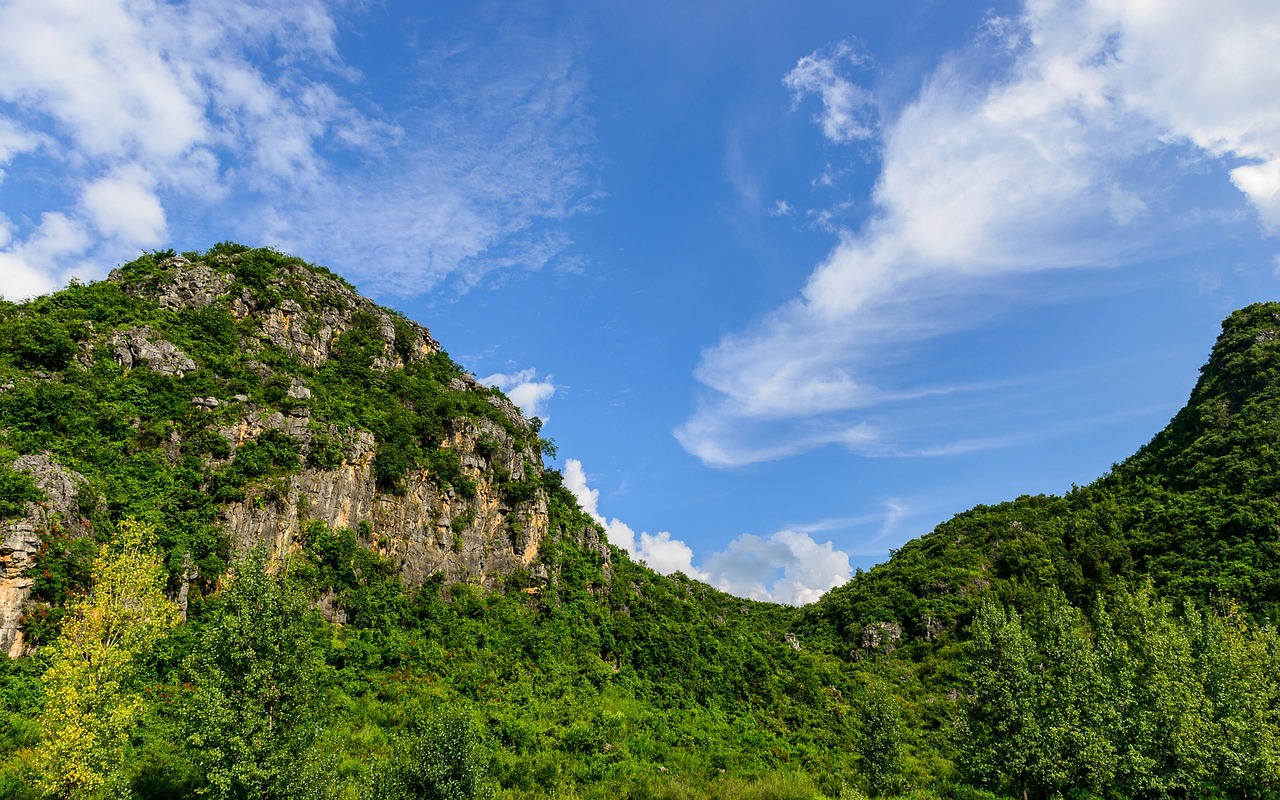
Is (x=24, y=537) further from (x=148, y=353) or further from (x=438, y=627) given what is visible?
(x=438, y=627)

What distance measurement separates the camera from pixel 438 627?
47719 mm

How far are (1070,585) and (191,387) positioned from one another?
3481 inches

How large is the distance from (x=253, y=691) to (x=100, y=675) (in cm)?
563

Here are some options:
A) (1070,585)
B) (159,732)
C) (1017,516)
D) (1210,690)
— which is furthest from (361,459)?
(1017,516)

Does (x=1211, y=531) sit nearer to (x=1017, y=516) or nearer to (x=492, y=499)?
(x=1017, y=516)

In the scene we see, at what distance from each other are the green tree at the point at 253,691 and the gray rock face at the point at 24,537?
9.41 m

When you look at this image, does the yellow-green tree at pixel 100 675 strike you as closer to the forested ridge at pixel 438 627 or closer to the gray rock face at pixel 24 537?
the forested ridge at pixel 438 627

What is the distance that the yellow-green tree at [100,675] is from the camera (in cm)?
2284

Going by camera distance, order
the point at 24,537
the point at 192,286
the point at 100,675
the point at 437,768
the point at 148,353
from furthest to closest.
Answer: the point at 192,286
the point at 148,353
the point at 437,768
the point at 24,537
the point at 100,675

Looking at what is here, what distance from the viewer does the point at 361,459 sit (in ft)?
163

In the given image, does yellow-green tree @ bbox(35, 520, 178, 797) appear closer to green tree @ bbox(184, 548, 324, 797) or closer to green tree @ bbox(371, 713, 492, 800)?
green tree @ bbox(184, 548, 324, 797)

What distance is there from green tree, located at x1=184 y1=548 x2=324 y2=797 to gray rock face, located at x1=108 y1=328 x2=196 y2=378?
24.0 metres

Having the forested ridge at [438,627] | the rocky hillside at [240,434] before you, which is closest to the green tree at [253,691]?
the forested ridge at [438,627]

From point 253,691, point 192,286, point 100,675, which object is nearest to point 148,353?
point 192,286
